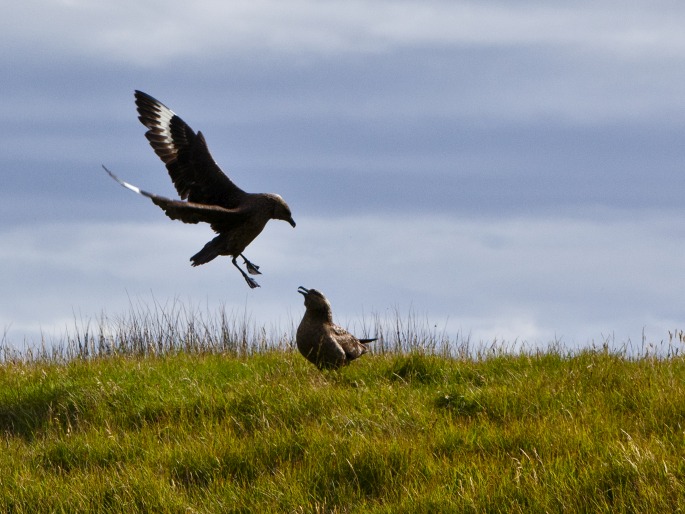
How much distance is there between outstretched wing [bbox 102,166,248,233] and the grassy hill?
1851 millimetres

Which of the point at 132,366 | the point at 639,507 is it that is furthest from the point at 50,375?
the point at 639,507

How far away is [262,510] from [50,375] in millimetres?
5231

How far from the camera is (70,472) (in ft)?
25.3

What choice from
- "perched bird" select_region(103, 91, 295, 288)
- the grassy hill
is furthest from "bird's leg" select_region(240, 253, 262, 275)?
the grassy hill

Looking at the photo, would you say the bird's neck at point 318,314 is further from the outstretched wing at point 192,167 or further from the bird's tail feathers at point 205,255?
the outstretched wing at point 192,167

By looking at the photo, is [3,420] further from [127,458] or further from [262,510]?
[262,510]

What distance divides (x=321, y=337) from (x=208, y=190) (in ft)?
12.9

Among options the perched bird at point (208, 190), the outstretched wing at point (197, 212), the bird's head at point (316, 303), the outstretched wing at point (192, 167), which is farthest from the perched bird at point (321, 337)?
the outstretched wing at point (192, 167)

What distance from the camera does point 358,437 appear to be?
7.40 metres

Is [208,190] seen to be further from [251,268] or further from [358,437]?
[358,437]

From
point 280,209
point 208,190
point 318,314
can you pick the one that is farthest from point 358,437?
point 208,190

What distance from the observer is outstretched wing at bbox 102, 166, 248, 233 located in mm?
10006

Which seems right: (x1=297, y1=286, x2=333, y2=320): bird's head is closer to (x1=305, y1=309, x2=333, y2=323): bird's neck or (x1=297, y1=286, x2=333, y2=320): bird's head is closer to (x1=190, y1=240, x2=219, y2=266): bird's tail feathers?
(x1=305, y1=309, x2=333, y2=323): bird's neck

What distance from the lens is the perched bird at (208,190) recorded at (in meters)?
12.1
